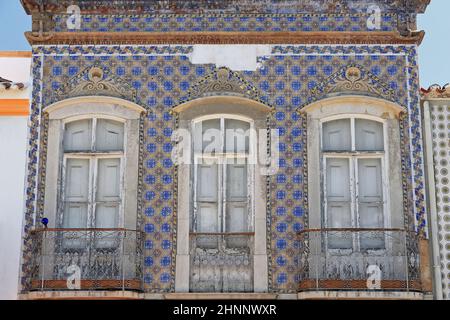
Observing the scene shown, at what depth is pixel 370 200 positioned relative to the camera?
13.9m

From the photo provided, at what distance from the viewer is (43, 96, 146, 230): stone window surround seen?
45.6ft

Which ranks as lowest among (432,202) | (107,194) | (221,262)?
(221,262)

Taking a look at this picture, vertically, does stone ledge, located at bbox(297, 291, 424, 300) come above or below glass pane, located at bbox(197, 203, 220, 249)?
below

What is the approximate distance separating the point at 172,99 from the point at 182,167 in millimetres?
1035

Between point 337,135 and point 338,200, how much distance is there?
0.97 meters

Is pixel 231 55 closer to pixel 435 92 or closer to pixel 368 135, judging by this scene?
pixel 368 135

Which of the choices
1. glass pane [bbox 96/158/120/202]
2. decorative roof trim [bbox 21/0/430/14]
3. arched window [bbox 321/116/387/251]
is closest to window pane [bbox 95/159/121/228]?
glass pane [bbox 96/158/120/202]

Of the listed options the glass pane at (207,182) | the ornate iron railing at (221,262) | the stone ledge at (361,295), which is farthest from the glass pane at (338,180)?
the glass pane at (207,182)

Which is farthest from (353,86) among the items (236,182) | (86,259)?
(86,259)

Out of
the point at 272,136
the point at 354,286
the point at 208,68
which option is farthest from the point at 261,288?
the point at 208,68

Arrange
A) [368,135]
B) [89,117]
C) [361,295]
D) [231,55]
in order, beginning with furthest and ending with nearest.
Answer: [231,55] < [89,117] < [368,135] < [361,295]

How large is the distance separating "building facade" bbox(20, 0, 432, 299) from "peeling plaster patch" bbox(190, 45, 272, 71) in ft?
0.07

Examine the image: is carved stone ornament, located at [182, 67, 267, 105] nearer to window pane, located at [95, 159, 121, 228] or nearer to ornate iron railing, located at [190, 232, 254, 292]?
window pane, located at [95, 159, 121, 228]

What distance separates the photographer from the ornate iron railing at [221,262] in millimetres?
13516
